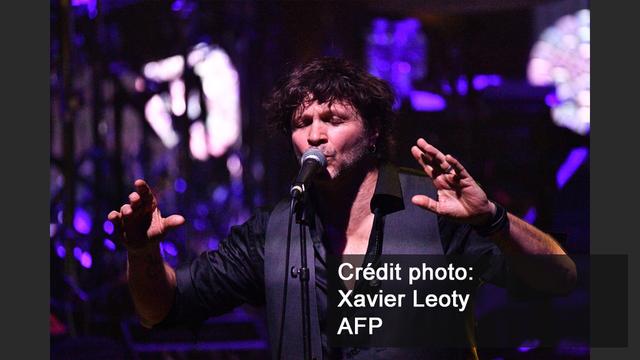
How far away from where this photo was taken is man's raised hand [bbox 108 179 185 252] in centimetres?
280

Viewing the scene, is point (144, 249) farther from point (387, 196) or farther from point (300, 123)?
point (387, 196)

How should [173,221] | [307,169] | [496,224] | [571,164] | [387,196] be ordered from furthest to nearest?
[571,164]
[387,196]
[173,221]
[496,224]
[307,169]

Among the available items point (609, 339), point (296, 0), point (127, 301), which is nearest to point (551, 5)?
point (296, 0)

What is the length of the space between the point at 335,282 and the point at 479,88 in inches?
52.4

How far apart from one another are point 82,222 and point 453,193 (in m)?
2.09

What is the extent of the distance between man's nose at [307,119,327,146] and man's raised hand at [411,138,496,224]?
44 centimetres

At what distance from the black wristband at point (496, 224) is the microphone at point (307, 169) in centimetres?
53

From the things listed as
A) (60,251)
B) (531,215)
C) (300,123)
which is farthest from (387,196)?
(60,251)

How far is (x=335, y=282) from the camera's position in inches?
120

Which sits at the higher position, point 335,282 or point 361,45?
point 361,45

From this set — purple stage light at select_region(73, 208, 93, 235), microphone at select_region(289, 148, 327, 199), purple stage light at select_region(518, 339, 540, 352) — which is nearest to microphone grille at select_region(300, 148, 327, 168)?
microphone at select_region(289, 148, 327, 199)

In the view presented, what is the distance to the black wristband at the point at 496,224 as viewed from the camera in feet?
8.94

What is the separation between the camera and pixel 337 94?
3.24 m

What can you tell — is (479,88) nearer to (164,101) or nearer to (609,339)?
(609,339)
